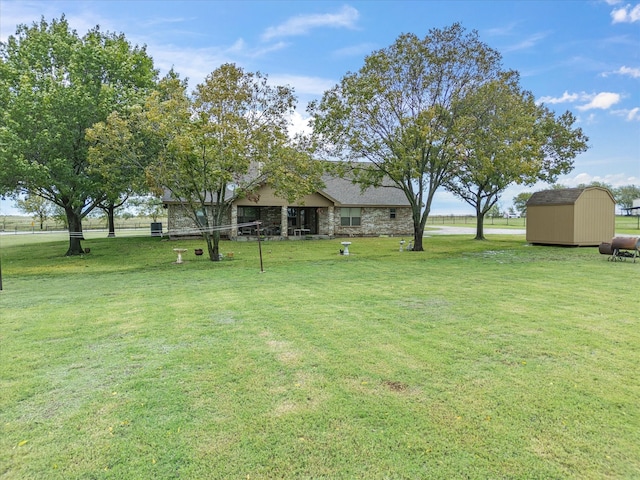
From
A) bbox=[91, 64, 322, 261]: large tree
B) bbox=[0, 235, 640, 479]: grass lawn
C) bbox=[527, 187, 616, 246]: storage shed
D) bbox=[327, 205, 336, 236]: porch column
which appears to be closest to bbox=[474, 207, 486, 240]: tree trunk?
bbox=[527, 187, 616, 246]: storage shed

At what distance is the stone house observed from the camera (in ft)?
84.5

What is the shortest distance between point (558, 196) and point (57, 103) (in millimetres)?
22442

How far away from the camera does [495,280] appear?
955 cm

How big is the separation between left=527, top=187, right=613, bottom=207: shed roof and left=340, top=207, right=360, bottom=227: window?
37.5 feet

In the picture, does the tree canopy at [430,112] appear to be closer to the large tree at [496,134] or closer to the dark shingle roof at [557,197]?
the large tree at [496,134]

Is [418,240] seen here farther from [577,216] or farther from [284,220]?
[284,220]

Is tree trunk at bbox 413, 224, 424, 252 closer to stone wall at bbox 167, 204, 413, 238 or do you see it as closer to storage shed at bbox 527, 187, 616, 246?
storage shed at bbox 527, 187, 616, 246

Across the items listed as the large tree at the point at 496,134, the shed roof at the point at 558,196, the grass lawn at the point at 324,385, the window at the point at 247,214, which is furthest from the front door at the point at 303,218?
the grass lawn at the point at 324,385

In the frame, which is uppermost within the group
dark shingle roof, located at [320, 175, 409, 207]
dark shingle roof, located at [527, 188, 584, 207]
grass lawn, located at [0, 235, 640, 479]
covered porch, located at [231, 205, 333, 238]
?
dark shingle roof, located at [320, 175, 409, 207]

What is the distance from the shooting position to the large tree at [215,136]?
13180 millimetres

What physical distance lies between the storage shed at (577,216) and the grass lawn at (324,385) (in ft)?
38.6

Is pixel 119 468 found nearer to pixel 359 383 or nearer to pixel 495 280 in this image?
pixel 359 383

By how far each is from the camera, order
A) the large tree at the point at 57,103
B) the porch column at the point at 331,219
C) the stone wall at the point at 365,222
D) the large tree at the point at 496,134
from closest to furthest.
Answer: the large tree at the point at 57,103 → the large tree at the point at 496,134 → the porch column at the point at 331,219 → the stone wall at the point at 365,222

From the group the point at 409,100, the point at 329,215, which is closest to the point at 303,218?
the point at 329,215
